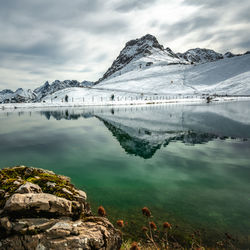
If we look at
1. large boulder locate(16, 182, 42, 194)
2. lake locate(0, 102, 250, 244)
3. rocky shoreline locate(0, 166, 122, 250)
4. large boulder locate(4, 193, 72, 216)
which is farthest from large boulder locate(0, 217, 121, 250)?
lake locate(0, 102, 250, 244)

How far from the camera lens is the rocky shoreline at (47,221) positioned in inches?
142

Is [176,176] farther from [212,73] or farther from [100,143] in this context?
[212,73]

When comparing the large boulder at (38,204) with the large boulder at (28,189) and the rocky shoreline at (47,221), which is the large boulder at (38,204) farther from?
the large boulder at (28,189)

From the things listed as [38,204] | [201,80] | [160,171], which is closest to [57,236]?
[38,204]

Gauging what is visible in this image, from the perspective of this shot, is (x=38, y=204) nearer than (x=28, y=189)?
Yes

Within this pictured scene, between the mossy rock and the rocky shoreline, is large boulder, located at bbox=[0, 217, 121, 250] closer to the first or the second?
the rocky shoreline

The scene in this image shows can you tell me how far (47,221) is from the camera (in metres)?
3.86

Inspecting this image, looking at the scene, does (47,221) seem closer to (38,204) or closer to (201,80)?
(38,204)

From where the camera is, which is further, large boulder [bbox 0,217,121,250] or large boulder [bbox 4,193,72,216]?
large boulder [bbox 4,193,72,216]

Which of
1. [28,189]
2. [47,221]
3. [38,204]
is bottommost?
[47,221]

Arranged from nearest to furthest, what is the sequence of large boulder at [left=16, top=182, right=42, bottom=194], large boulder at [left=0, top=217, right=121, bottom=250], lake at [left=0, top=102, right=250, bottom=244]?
large boulder at [left=0, top=217, right=121, bottom=250] → large boulder at [left=16, top=182, right=42, bottom=194] → lake at [left=0, top=102, right=250, bottom=244]

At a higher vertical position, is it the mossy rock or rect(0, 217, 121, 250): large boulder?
the mossy rock

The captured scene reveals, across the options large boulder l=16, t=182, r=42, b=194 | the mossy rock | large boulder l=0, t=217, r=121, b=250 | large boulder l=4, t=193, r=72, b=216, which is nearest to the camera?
large boulder l=0, t=217, r=121, b=250

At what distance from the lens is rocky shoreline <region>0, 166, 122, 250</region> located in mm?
3596
